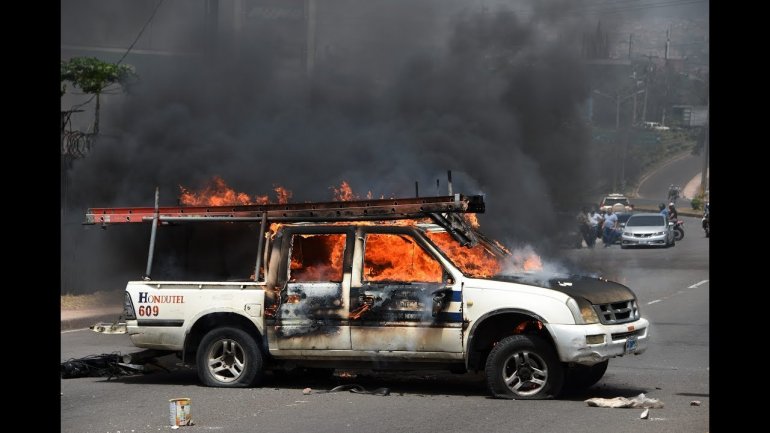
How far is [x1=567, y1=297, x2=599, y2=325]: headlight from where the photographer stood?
963 cm

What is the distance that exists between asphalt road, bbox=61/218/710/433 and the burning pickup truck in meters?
0.32

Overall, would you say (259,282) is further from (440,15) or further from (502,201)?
(440,15)

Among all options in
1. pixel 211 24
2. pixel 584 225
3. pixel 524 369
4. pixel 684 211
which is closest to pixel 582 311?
pixel 524 369

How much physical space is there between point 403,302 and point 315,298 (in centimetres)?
82

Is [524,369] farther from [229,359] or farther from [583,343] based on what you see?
[229,359]

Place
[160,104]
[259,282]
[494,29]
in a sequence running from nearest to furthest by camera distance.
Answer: [259,282], [160,104], [494,29]

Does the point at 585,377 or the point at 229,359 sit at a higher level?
the point at 229,359

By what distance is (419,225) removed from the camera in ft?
35.3

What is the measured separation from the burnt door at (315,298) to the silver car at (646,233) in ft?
91.1

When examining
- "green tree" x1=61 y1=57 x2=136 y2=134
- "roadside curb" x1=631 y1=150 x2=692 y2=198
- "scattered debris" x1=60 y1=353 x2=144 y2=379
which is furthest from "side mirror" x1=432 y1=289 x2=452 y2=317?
"roadside curb" x1=631 y1=150 x2=692 y2=198

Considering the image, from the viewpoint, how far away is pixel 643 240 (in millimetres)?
37406

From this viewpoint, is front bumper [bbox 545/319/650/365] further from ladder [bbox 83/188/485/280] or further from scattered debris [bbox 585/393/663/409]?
ladder [bbox 83/188/485/280]
